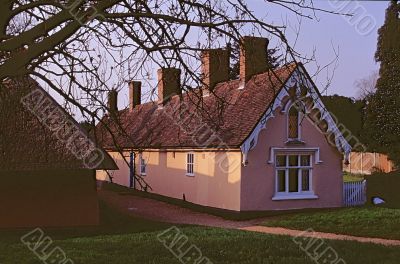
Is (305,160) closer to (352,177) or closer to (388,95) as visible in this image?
(388,95)

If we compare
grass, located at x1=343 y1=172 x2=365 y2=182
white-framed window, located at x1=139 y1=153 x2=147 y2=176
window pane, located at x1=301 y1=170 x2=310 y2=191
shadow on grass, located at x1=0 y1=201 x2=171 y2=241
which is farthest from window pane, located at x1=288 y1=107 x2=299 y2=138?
grass, located at x1=343 y1=172 x2=365 y2=182

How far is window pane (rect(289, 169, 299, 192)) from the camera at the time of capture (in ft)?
78.4

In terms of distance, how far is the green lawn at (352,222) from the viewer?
1719 centimetres

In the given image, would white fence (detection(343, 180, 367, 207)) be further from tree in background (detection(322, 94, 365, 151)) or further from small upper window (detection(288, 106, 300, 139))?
tree in background (detection(322, 94, 365, 151))

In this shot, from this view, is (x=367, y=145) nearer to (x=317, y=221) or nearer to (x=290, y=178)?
(x=290, y=178)

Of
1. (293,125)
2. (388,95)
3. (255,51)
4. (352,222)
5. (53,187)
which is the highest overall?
(388,95)

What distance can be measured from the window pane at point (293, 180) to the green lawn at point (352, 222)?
1.61m

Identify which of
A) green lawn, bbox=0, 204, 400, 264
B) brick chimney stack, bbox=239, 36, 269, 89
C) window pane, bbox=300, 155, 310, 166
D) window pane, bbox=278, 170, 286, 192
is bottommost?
green lawn, bbox=0, 204, 400, 264

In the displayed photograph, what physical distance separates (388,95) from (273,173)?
21806mm

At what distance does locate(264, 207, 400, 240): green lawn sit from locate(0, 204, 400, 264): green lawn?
3.12 metres

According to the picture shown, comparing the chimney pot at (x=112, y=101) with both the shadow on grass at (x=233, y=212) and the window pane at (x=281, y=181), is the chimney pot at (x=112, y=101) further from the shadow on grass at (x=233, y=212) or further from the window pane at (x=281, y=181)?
the window pane at (x=281, y=181)

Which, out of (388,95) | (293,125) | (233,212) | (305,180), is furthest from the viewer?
(388,95)

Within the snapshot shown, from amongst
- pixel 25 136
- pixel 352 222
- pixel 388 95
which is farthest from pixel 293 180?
pixel 388 95

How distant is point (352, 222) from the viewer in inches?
754
